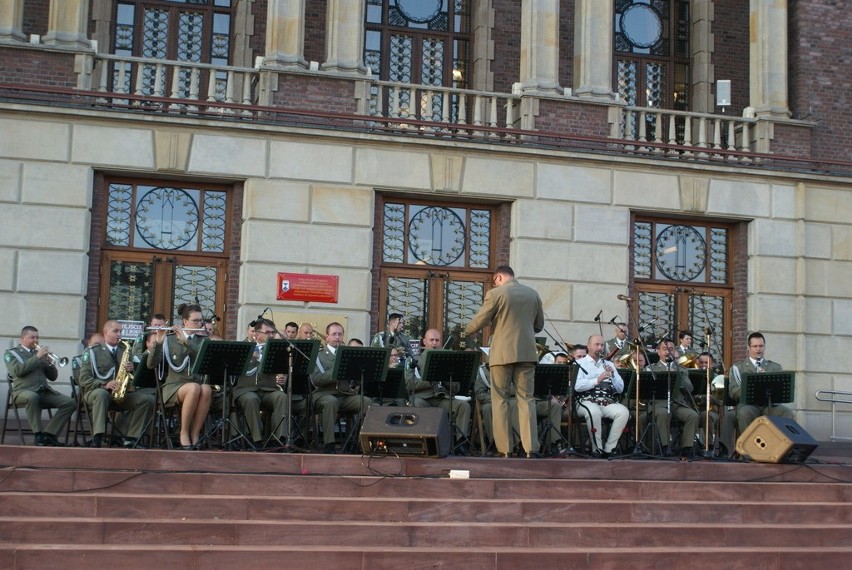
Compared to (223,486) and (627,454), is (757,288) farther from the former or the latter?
(223,486)

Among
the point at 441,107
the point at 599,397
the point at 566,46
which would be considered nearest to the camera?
the point at 599,397

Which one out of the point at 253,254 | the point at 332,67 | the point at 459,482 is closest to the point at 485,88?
the point at 332,67

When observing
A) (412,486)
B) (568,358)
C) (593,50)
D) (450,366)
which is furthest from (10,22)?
(412,486)

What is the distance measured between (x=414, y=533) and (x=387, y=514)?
18.4 inches

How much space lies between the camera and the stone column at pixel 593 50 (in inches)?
904

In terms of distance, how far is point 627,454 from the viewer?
16.9m

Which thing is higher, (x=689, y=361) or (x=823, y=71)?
(x=823, y=71)

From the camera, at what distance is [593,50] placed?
75.8ft

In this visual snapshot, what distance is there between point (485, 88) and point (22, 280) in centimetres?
900

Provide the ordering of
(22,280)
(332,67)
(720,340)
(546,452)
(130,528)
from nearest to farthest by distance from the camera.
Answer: (130,528)
(546,452)
(22,280)
(332,67)
(720,340)

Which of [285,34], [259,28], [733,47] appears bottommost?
[285,34]

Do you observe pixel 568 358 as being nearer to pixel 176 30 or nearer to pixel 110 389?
pixel 110 389

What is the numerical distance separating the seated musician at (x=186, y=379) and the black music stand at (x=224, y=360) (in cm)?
20

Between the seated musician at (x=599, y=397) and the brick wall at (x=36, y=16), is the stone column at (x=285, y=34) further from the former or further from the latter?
the seated musician at (x=599, y=397)
